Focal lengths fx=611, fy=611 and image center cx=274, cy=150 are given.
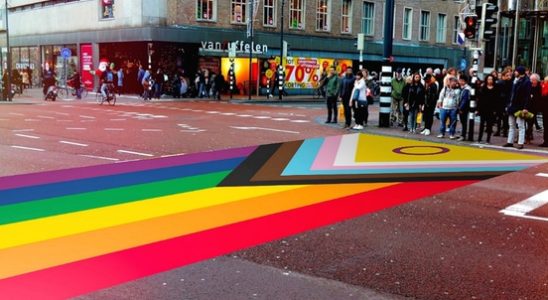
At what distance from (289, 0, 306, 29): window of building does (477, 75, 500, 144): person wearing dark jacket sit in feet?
94.6

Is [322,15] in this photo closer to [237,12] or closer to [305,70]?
[305,70]

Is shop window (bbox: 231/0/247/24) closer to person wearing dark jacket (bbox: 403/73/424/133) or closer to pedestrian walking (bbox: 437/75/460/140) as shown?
person wearing dark jacket (bbox: 403/73/424/133)

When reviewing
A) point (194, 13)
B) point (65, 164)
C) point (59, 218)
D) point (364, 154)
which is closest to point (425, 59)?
point (194, 13)

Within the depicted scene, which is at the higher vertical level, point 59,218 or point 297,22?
point 297,22

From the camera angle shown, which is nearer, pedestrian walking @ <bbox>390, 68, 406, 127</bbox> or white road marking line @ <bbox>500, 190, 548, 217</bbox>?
white road marking line @ <bbox>500, 190, 548, 217</bbox>

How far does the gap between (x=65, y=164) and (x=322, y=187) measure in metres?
4.97

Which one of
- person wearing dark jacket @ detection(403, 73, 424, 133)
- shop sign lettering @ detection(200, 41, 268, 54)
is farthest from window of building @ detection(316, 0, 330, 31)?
person wearing dark jacket @ detection(403, 73, 424, 133)

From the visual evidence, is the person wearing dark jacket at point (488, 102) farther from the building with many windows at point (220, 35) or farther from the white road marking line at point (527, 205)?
the building with many windows at point (220, 35)

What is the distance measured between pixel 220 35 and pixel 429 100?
23.9 m

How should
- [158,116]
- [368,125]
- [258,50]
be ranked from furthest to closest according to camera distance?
[258,50] → [158,116] → [368,125]

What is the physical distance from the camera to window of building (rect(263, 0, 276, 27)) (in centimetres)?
4225

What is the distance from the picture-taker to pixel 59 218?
726 centimetres

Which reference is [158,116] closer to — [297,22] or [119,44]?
[119,44]

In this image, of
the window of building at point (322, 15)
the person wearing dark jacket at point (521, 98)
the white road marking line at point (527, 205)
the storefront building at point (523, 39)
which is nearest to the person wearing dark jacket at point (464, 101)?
the person wearing dark jacket at point (521, 98)
